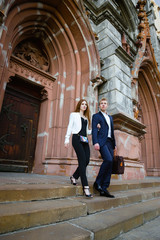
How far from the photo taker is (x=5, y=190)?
4.86 ft

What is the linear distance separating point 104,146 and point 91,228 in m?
1.17

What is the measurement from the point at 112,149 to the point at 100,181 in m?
0.52

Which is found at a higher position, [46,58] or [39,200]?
[46,58]

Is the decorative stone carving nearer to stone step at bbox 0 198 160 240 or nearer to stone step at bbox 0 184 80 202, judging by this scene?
stone step at bbox 0 184 80 202

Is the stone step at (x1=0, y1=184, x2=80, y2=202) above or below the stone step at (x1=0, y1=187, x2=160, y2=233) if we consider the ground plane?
above

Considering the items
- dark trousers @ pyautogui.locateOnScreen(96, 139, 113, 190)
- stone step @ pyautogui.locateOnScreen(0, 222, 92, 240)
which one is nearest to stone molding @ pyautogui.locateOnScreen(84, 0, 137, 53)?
dark trousers @ pyautogui.locateOnScreen(96, 139, 113, 190)

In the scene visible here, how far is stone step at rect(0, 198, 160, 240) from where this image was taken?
45.1 inches

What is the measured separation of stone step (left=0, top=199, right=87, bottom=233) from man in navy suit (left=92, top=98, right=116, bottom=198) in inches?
26.9

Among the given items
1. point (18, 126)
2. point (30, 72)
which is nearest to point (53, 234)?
point (18, 126)

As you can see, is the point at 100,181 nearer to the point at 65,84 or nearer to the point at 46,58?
the point at 65,84

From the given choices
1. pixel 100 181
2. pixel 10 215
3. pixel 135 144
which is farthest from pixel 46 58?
pixel 10 215

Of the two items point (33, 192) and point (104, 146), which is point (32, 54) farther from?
point (33, 192)

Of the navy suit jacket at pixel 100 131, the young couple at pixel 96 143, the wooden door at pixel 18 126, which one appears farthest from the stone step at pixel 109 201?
the wooden door at pixel 18 126

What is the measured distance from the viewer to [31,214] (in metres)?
1.29
